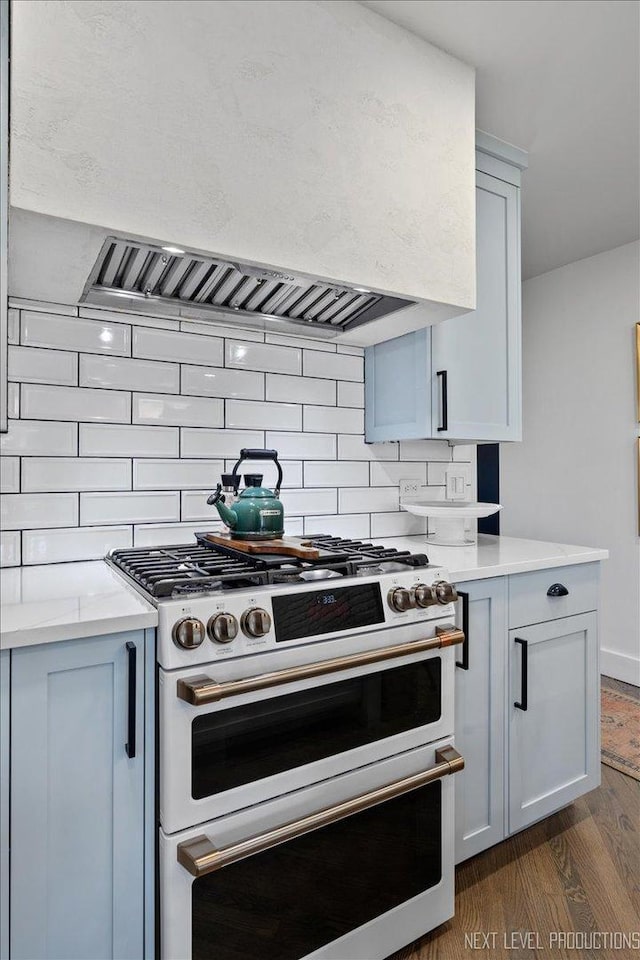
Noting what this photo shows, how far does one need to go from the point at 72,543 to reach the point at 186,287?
83cm

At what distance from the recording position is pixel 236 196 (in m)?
1.36

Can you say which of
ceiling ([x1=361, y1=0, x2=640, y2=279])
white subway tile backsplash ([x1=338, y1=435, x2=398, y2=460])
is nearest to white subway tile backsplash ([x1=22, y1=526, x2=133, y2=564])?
white subway tile backsplash ([x1=338, y1=435, x2=398, y2=460])

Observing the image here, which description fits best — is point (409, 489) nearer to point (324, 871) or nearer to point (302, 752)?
point (302, 752)

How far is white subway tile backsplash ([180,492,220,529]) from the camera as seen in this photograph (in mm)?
1893

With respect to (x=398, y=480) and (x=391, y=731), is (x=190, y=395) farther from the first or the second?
(x=391, y=731)

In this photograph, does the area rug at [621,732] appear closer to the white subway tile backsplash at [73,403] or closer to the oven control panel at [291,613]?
the oven control panel at [291,613]

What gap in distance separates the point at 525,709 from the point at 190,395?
1473 mm

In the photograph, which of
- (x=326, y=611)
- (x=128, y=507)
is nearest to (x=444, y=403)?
(x=326, y=611)

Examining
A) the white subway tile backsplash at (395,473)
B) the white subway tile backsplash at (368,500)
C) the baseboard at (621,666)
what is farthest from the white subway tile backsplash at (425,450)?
the baseboard at (621,666)

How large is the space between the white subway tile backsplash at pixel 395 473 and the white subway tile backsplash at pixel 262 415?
0.41m

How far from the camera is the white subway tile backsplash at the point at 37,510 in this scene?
1613mm

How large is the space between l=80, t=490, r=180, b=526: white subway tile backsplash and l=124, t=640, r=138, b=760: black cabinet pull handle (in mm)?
725

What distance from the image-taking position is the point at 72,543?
5.56ft

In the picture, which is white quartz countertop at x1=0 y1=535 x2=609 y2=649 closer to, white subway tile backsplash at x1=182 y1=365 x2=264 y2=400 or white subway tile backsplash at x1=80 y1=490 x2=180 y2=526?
white subway tile backsplash at x1=80 y1=490 x2=180 y2=526
